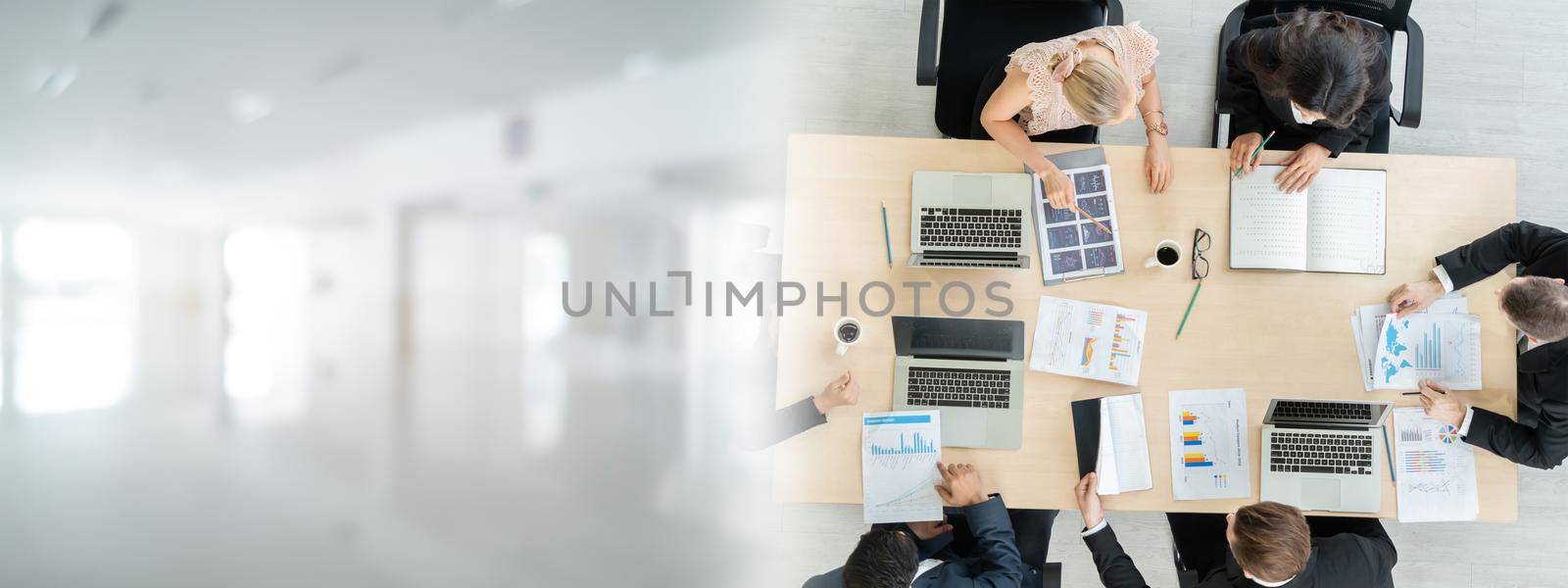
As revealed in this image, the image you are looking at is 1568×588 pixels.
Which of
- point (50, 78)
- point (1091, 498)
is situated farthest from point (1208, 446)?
point (50, 78)

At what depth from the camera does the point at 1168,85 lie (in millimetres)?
2322

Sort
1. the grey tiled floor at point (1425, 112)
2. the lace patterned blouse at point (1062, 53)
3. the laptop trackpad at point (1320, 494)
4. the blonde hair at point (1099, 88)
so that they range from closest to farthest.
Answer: the blonde hair at point (1099, 88) → the lace patterned blouse at point (1062, 53) → the laptop trackpad at point (1320, 494) → the grey tiled floor at point (1425, 112)

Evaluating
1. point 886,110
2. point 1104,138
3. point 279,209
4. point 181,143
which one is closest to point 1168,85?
point 1104,138

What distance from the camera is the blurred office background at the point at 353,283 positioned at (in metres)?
1.81

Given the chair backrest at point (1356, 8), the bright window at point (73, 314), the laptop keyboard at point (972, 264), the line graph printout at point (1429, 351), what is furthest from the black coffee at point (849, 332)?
the bright window at point (73, 314)

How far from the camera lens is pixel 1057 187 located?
5.47 feet

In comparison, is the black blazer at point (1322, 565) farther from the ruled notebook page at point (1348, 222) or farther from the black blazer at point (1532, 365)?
the ruled notebook page at point (1348, 222)

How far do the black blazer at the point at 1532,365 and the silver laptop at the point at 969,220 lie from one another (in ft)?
3.41

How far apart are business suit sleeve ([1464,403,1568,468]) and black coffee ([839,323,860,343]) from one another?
4.78ft

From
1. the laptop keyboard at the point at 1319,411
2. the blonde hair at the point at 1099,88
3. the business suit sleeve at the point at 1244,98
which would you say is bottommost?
the laptop keyboard at the point at 1319,411

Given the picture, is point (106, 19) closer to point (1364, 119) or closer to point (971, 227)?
point (971, 227)

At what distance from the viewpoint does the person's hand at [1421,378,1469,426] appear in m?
1.62

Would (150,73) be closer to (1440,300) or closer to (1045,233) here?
(1045,233)

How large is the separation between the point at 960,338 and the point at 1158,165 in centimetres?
64
